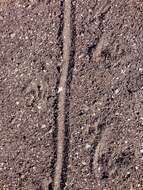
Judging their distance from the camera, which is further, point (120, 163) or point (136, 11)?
point (136, 11)

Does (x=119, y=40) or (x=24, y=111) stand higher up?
(x=119, y=40)

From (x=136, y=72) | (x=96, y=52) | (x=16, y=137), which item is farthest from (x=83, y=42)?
(x=16, y=137)

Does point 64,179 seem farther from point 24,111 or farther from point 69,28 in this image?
point 69,28
